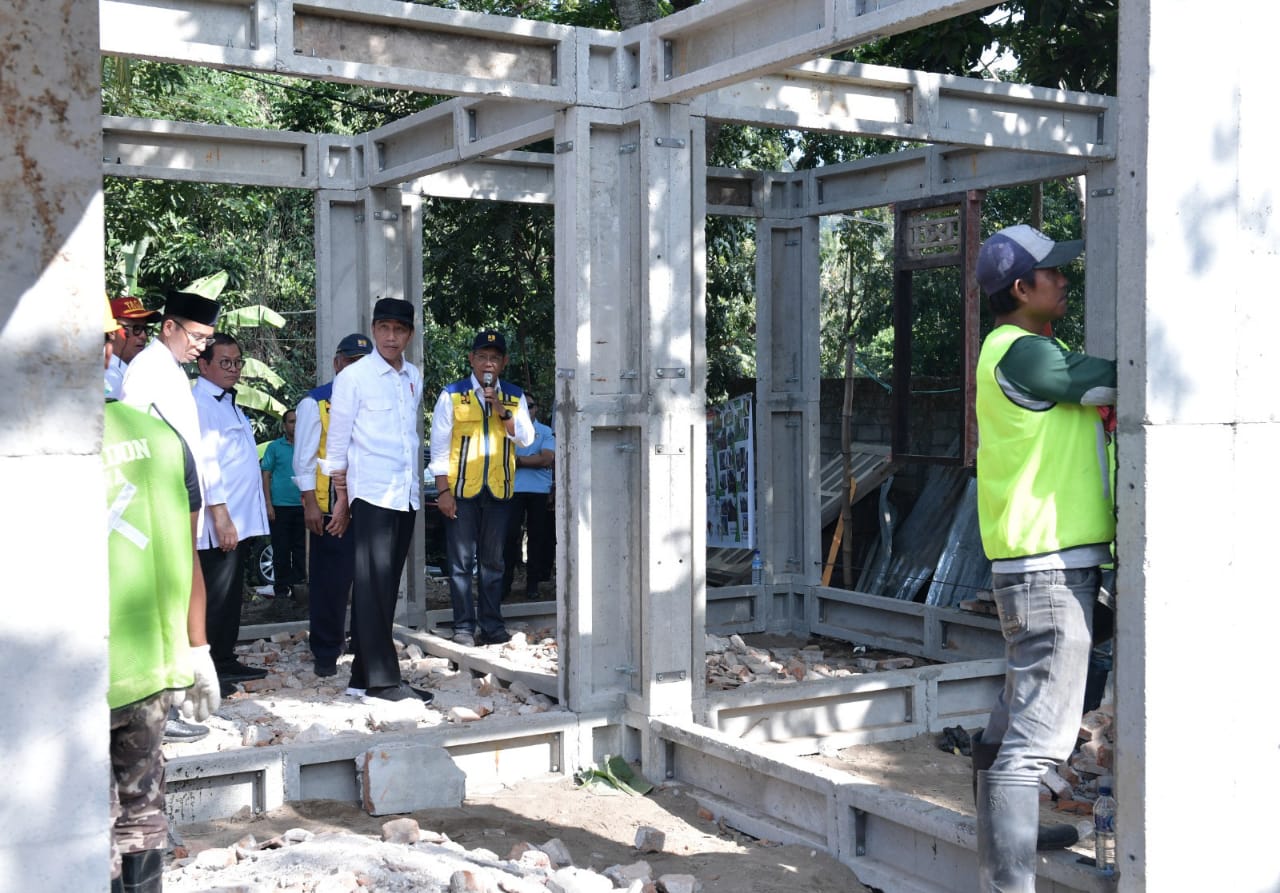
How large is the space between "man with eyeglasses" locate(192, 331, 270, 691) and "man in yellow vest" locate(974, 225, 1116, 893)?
482 centimetres

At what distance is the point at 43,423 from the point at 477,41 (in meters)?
4.50

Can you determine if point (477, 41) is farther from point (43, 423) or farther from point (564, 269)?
→ point (43, 423)

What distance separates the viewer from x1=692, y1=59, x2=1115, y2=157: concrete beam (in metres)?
7.73

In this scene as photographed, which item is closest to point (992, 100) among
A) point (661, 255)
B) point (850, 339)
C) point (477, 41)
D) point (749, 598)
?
point (661, 255)

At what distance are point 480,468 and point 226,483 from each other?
179 centimetres

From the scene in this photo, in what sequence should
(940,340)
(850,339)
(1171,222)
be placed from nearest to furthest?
(1171,222), (850,339), (940,340)

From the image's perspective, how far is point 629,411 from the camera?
7449mm

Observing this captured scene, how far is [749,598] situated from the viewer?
11508 mm

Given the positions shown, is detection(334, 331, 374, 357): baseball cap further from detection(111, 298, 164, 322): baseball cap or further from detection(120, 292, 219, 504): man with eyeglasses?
detection(120, 292, 219, 504): man with eyeglasses

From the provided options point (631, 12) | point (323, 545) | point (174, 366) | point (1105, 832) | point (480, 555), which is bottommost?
point (1105, 832)

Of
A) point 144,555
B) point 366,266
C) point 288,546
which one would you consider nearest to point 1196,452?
point 144,555

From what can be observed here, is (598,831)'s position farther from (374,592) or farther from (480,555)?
(480,555)

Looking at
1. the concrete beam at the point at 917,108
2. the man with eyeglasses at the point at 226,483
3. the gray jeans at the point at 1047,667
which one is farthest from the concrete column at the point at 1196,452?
the man with eyeglasses at the point at 226,483

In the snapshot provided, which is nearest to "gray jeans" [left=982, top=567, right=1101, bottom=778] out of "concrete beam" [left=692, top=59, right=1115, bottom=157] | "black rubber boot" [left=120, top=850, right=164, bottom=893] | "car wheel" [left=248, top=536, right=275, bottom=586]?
"black rubber boot" [left=120, top=850, right=164, bottom=893]
